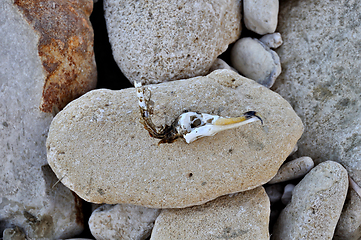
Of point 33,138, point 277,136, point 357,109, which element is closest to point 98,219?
point 33,138

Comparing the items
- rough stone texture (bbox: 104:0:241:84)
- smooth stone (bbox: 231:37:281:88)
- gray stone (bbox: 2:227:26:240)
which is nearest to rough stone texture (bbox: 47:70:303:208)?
rough stone texture (bbox: 104:0:241:84)

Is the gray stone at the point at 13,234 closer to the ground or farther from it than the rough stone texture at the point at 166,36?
closer to the ground

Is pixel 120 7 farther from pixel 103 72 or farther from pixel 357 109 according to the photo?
pixel 357 109

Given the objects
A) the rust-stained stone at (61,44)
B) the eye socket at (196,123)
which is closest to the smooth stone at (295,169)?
the eye socket at (196,123)

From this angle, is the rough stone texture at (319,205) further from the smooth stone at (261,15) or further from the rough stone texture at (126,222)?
the smooth stone at (261,15)

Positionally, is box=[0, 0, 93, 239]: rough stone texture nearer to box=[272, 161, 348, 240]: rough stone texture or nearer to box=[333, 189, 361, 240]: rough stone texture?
box=[272, 161, 348, 240]: rough stone texture
